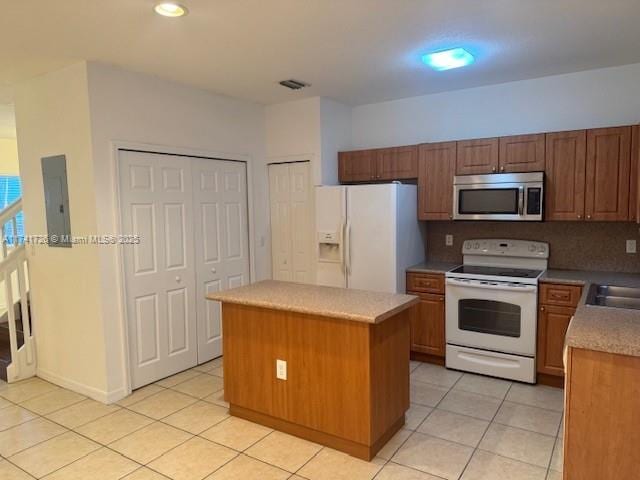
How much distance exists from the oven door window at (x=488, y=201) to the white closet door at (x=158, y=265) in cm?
248

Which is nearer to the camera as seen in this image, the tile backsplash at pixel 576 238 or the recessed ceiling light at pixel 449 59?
the recessed ceiling light at pixel 449 59

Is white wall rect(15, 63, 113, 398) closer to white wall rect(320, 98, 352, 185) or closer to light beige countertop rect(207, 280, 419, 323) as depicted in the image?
light beige countertop rect(207, 280, 419, 323)

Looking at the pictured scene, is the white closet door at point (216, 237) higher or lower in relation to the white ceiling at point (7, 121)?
lower

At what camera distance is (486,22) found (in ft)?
8.71

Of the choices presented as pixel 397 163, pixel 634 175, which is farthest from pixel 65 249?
pixel 634 175

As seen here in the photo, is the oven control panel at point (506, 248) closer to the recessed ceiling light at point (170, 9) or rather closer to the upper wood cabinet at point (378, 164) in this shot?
the upper wood cabinet at point (378, 164)

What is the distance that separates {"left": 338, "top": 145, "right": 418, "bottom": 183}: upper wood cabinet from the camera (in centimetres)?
427

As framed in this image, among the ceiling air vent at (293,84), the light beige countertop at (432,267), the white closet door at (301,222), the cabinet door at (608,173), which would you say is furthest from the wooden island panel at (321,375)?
the ceiling air vent at (293,84)

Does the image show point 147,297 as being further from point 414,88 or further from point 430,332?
point 414,88

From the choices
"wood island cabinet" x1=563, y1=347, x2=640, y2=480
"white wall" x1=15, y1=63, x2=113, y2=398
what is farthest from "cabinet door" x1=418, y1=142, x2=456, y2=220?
"white wall" x1=15, y1=63, x2=113, y2=398

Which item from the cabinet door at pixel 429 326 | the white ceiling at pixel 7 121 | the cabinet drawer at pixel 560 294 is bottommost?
the cabinet door at pixel 429 326

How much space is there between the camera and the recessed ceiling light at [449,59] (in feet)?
10.4

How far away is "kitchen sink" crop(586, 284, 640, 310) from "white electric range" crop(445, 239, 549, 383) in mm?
441

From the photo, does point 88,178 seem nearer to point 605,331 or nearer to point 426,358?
point 426,358
